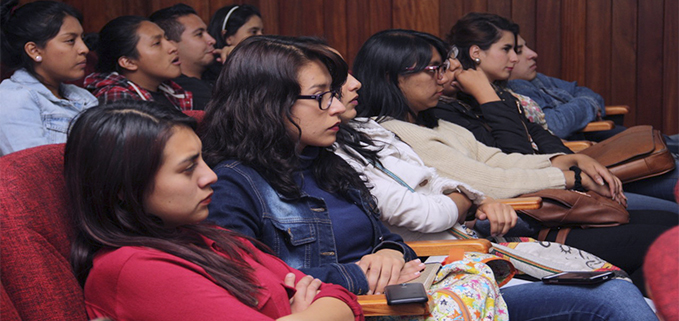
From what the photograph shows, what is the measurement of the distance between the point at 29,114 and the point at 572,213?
167 centimetres

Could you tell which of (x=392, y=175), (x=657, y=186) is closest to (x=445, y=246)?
(x=392, y=175)

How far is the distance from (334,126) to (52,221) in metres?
0.69

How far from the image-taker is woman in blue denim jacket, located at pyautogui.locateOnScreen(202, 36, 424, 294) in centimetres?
139

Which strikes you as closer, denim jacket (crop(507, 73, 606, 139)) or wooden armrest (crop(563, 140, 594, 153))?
wooden armrest (crop(563, 140, 594, 153))

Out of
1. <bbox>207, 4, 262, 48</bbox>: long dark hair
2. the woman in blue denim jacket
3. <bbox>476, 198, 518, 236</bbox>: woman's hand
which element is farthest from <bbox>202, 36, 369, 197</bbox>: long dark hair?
<bbox>207, 4, 262, 48</bbox>: long dark hair

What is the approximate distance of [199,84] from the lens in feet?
10.5

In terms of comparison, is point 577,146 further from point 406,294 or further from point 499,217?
point 406,294

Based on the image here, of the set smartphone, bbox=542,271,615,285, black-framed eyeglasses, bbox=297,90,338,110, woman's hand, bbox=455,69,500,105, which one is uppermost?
black-framed eyeglasses, bbox=297,90,338,110

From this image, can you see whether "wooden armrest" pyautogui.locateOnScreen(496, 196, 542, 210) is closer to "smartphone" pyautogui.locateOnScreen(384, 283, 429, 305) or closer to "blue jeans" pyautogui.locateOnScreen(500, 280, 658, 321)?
"blue jeans" pyautogui.locateOnScreen(500, 280, 658, 321)

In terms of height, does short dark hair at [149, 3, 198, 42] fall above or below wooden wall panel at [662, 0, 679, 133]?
above

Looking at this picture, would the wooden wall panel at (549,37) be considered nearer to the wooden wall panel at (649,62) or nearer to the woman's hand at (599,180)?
the wooden wall panel at (649,62)

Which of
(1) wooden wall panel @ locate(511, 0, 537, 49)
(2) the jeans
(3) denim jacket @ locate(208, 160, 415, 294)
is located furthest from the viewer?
(1) wooden wall panel @ locate(511, 0, 537, 49)

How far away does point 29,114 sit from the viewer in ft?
6.91

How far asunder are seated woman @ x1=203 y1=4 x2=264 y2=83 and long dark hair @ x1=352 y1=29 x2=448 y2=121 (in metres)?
1.31
